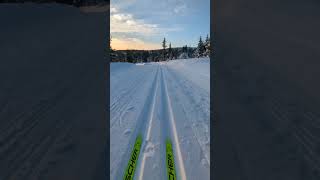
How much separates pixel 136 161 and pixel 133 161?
47 millimetres

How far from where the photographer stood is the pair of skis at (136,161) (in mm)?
3658

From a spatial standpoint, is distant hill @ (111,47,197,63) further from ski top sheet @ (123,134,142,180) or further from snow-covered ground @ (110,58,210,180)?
ski top sheet @ (123,134,142,180)

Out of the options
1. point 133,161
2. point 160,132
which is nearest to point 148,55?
point 160,132

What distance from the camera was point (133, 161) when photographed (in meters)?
4.03

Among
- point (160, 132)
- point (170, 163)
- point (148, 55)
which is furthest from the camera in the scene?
point (148, 55)

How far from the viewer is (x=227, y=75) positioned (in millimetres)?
8398

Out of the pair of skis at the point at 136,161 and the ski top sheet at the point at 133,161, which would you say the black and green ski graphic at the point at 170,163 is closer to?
the pair of skis at the point at 136,161

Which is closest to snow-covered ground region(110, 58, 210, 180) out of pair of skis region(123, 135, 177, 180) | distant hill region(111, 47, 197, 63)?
pair of skis region(123, 135, 177, 180)

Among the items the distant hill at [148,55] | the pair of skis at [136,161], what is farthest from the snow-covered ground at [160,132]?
the distant hill at [148,55]

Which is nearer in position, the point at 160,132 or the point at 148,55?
the point at 160,132

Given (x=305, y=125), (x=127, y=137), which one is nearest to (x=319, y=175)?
(x=305, y=125)

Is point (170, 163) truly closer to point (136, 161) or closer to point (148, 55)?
point (136, 161)
